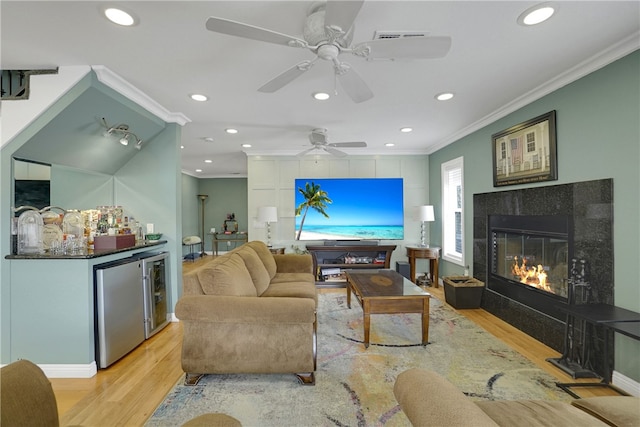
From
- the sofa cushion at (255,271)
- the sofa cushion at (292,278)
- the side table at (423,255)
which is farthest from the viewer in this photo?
the side table at (423,255)

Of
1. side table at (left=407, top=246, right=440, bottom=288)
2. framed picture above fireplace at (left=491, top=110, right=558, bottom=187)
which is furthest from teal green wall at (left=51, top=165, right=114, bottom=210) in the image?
framed picture above fireplace at (left=491, top=110, right=558, bottom=187)

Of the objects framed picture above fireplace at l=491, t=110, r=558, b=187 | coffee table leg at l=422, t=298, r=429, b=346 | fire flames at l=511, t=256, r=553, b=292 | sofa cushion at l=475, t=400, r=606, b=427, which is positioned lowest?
coffee table leg at l=422, t=298, r=429, b=346

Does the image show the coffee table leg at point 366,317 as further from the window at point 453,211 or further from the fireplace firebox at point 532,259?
the window at point 453,211

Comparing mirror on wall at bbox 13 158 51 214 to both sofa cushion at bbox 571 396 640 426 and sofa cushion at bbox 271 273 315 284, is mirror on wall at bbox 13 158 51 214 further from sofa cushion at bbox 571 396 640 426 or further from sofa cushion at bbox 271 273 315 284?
sofa cushion at bbox 571 396 640 426

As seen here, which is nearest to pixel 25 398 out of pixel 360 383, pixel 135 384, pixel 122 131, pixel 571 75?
pixel 135 384

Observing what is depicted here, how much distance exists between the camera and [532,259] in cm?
327

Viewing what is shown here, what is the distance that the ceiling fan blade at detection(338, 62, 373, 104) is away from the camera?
1959mm

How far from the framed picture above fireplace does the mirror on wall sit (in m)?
4.64

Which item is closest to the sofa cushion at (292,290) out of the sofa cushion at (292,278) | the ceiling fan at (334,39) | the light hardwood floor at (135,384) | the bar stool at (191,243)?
the sofa cushion at (292,278)

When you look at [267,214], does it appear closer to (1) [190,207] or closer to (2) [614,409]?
(1) [190,207]

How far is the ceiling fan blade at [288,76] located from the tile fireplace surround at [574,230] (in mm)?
2408

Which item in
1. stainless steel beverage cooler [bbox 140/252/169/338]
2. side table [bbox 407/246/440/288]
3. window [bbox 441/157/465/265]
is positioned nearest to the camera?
stainless steel beverage cooler [bbox 140/252/169/338]

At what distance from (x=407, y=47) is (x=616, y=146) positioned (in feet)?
6.21

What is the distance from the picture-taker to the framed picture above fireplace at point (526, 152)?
2883mm
